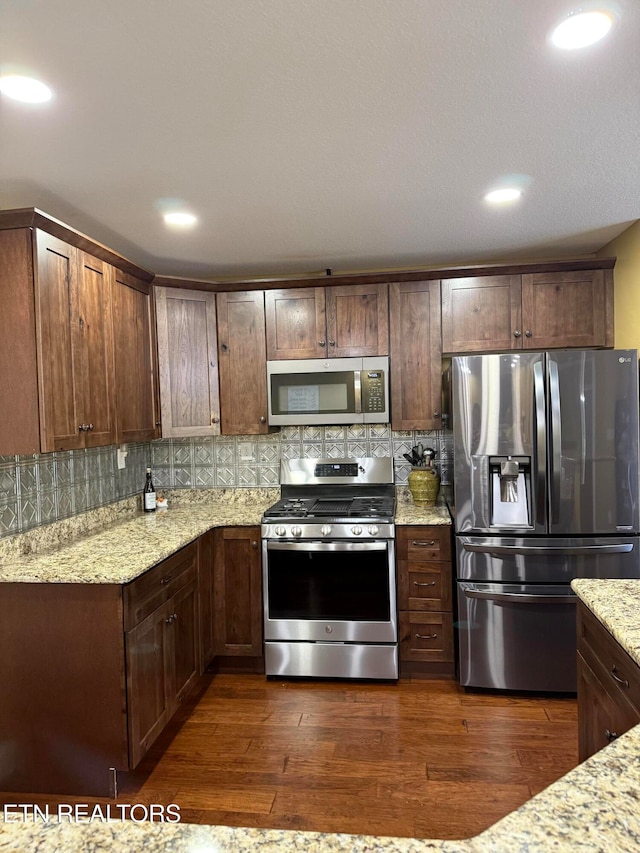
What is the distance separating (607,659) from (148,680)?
69.8 inches

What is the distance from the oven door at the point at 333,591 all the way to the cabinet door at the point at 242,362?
0.84 meters

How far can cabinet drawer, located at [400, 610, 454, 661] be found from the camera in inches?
122

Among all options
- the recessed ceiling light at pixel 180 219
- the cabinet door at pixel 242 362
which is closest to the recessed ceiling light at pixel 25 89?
the recessed ceiling light at pixel 180 219

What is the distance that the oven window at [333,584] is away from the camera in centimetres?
311

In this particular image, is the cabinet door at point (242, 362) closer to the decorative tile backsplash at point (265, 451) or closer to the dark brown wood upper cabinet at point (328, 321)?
the dark brown wood upper cabinet at point (328, 321)

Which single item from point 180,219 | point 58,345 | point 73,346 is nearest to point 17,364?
point 58,345

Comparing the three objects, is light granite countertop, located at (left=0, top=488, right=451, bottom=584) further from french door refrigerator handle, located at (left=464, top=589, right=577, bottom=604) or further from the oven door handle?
french door refrigerator handle, located at (left=464, top=589, right=577, bottom=604)

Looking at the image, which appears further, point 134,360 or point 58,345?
point 134,360

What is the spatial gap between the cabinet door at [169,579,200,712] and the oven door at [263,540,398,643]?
17.8 inches

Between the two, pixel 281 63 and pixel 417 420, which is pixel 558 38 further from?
pixel 417 420

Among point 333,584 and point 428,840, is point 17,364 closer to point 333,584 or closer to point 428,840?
point 333,584

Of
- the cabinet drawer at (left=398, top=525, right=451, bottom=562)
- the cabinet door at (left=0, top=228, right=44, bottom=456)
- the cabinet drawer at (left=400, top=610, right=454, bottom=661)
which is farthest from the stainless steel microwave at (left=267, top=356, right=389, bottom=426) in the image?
the cabinet door at (left=0, top=228, right=44, bottom=456)

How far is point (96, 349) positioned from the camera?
2.67 m

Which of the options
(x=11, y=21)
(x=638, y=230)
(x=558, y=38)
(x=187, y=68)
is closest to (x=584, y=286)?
(x=638, y=230)
